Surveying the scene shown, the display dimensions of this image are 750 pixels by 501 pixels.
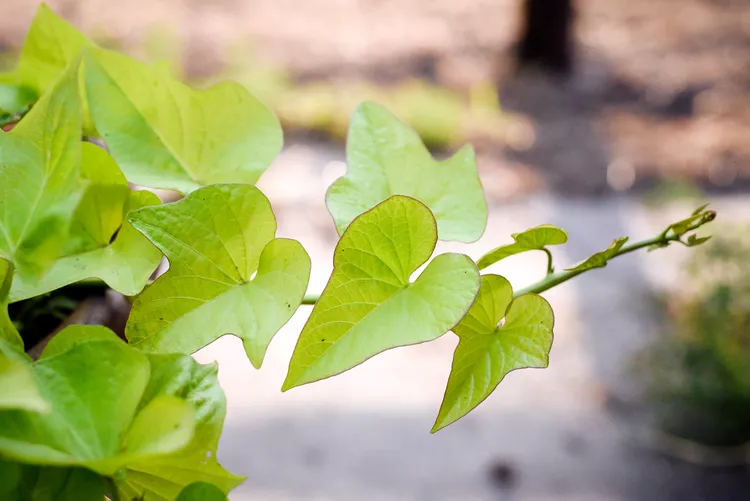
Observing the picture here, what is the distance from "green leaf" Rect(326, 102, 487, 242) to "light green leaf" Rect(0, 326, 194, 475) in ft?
0.28

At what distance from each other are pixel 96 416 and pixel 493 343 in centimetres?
10

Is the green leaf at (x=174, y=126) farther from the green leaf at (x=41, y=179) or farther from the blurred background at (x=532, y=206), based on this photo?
the blurred background at (x=532, y=206)

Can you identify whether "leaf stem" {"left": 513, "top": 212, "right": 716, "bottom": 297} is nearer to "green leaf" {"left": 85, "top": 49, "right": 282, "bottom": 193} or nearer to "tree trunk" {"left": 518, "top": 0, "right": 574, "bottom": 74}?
"green leaf" {"left": 85, "top": 49, "right": 282, "bottom": 193}

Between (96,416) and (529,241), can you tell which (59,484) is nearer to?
(96,416)

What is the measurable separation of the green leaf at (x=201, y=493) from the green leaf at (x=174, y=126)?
102 millimetres

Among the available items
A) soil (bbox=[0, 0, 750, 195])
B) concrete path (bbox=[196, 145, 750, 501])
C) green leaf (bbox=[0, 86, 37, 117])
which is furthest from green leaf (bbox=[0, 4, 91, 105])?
soil (bbox=[0, 0, 750, 195])

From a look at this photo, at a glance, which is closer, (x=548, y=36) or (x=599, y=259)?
(x=599, y=259)

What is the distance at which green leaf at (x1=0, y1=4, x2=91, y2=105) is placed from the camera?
27 centimetres

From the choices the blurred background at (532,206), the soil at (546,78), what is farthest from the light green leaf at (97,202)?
the soil at (546,78)

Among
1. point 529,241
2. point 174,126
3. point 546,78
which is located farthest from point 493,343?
point 546,78

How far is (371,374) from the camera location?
1.48 m

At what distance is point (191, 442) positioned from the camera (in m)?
0.17

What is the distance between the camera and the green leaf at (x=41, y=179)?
18cm

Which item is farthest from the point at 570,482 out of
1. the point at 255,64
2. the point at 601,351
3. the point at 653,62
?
the point at 653,62
